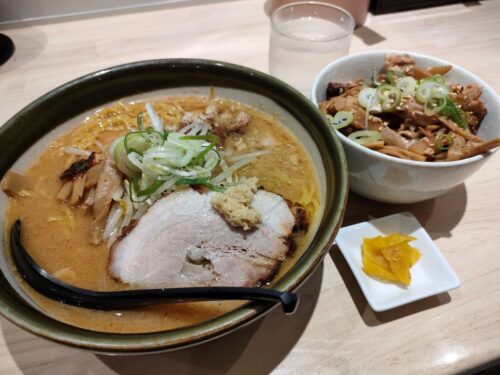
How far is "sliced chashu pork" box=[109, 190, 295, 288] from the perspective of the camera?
0.95 meters

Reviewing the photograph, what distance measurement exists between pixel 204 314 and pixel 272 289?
0.22m

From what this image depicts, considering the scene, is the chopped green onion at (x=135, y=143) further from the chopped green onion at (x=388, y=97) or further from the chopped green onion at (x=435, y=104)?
the chopped green onion at (x=435, y=104)

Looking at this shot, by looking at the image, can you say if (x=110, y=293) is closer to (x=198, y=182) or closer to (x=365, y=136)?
(x=198, y=182)

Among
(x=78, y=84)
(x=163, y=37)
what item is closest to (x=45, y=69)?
(x=163, y=37)

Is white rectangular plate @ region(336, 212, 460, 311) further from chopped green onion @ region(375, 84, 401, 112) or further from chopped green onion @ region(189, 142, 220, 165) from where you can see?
chopped green onion @ region(189, 142, 220, 165)

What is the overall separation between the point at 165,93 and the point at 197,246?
2.14 feet

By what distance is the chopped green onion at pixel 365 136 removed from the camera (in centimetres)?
117

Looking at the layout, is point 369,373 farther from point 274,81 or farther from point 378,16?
point 378,16

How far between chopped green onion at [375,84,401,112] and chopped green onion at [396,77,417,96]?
22 mm

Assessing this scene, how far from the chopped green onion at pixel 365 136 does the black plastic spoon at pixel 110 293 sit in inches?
24.7

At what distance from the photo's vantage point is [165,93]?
140 centimetres

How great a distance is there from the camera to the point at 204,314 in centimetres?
88

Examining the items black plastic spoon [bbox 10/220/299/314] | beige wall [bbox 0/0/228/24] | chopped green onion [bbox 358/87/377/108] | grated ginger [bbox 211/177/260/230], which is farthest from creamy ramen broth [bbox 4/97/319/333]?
beige wall [bbox 0/0/228/24]

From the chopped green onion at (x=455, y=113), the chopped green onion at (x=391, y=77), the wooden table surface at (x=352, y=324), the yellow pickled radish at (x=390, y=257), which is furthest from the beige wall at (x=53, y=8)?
the yellow pickled radish at (x=390, y=257)
